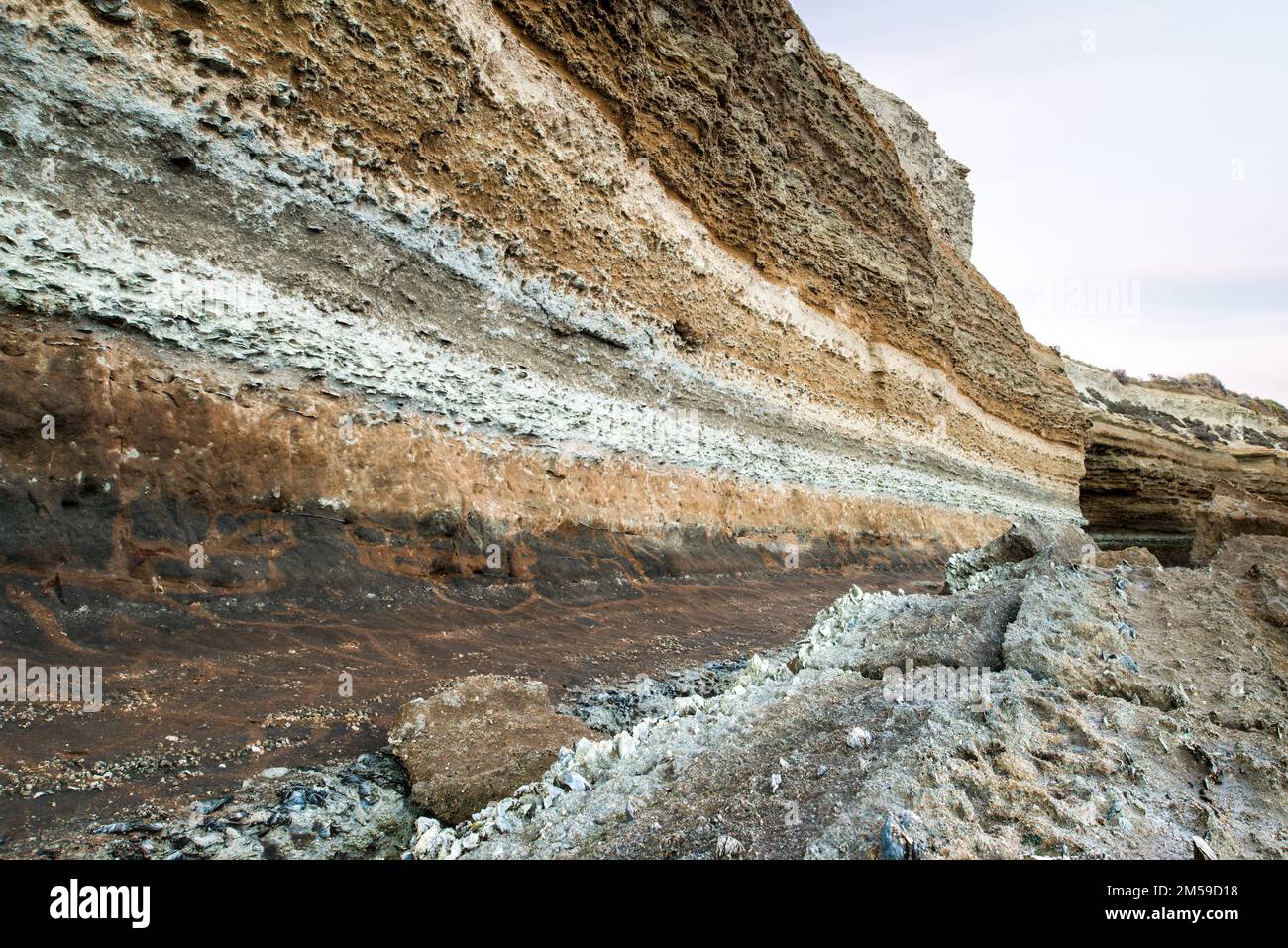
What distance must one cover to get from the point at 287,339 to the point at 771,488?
26.3ft

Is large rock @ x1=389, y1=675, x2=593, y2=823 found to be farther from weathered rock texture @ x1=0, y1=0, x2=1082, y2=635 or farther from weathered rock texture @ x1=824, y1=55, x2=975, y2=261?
weathered rock texture @ x1=824, y1=55, x2=975, y2=261

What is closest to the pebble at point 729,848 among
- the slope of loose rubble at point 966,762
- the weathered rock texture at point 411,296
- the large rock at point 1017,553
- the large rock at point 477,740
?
the slope of loose rubble at point 966,762

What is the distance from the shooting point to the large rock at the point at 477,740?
2.97 m

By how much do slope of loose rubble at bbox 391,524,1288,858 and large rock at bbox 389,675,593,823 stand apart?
Result: 0.22m

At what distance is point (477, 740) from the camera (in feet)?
11.1

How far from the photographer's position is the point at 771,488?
11414mm

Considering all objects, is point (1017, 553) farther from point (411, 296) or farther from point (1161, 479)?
point (1161, 479)

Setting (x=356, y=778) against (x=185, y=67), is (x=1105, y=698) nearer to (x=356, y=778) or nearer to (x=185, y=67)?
(x=356, y=778)

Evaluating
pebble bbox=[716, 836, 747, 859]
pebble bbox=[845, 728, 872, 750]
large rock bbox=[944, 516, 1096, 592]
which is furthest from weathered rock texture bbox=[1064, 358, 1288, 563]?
pebble bbox=[716, 836, 747, 859]

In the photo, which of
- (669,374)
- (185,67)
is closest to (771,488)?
(669,374)

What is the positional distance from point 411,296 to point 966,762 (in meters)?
6.50

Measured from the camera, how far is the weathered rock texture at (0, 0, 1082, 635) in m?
4.71

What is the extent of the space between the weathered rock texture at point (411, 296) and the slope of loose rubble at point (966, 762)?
12.4 feet
